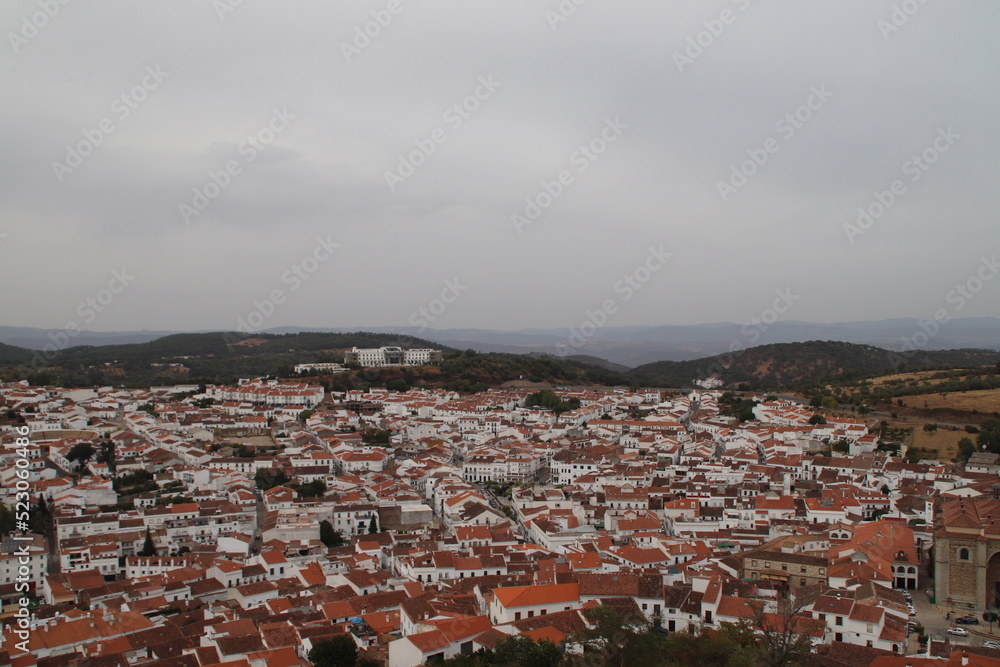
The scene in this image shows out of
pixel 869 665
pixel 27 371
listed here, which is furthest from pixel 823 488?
pixel 27 371

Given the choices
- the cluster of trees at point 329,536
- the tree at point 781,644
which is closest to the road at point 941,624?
the tree at point 781,644

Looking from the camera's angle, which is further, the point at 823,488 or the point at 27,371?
the point at 27,371

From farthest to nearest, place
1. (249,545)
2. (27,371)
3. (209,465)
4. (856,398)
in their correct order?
(27,371), (856,398), (209,465), (249,545)

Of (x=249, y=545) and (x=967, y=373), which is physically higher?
(x=967, y=373)

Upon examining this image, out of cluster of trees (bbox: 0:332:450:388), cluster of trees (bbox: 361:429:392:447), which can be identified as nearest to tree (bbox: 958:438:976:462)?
cluster of trees (bbox: 361:429:392:447)

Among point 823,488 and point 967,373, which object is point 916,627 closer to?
point 823,488

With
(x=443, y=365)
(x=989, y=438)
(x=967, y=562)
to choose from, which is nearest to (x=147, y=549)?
(x=967, y=562)

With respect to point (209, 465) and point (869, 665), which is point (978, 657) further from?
point (209, 465)

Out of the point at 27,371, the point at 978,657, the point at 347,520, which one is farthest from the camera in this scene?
the point at 27,371
